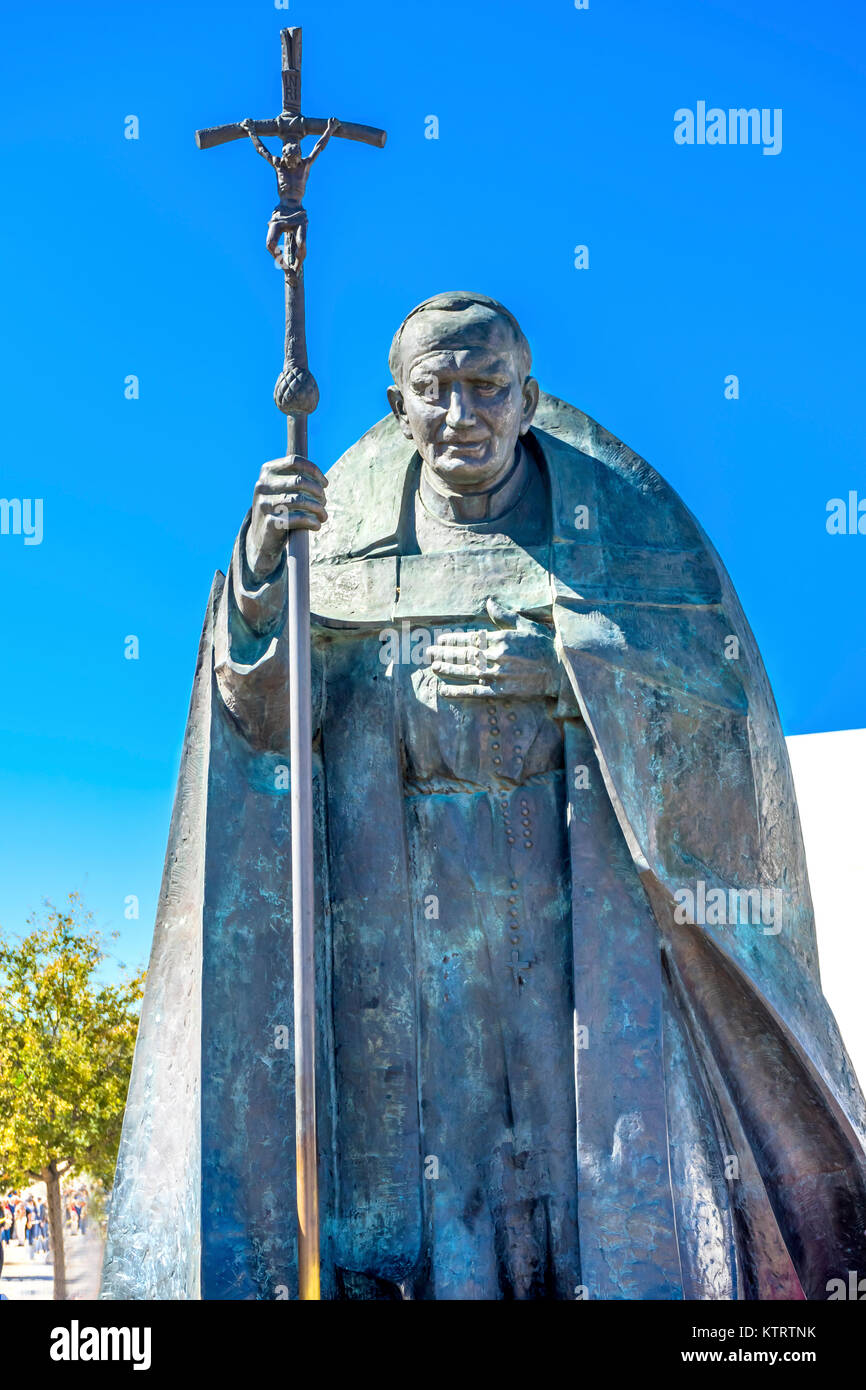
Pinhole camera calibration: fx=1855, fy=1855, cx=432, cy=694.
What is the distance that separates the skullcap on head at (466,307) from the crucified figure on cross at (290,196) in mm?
692

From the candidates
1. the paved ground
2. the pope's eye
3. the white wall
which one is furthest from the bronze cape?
the paved ground

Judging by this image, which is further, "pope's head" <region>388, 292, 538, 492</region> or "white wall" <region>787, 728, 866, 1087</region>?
"white wall" <region>787, 728, 866, 1087</region>

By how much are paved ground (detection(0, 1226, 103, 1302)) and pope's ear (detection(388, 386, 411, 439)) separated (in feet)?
67.7

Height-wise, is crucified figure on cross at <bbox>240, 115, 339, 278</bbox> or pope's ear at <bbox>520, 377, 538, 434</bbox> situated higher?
crucified figure on cross at <bbox>240, 115, 339, 278</bbox>

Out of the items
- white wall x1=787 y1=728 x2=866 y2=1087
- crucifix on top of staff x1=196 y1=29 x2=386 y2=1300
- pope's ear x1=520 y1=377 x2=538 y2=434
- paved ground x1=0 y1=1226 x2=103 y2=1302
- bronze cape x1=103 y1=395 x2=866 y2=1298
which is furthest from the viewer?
paved ground x1=0 y1=1226 x2=103 y2=1302

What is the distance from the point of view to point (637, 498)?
8.13 m

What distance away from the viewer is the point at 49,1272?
35.1 meters

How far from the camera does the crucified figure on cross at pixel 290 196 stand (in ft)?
24.1

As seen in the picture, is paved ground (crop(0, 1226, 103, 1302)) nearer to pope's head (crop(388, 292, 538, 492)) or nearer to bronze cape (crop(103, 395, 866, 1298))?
bronze cape (crop(103, 395, 866, 1298))

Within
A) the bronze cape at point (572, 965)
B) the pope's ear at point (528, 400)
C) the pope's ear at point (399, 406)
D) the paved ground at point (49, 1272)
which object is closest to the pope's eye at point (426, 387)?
the pope's ear at point (399, 406)

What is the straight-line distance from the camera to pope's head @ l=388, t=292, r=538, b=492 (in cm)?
770

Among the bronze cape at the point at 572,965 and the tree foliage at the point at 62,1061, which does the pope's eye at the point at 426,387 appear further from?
the tree foliage at the point at 62,1061
